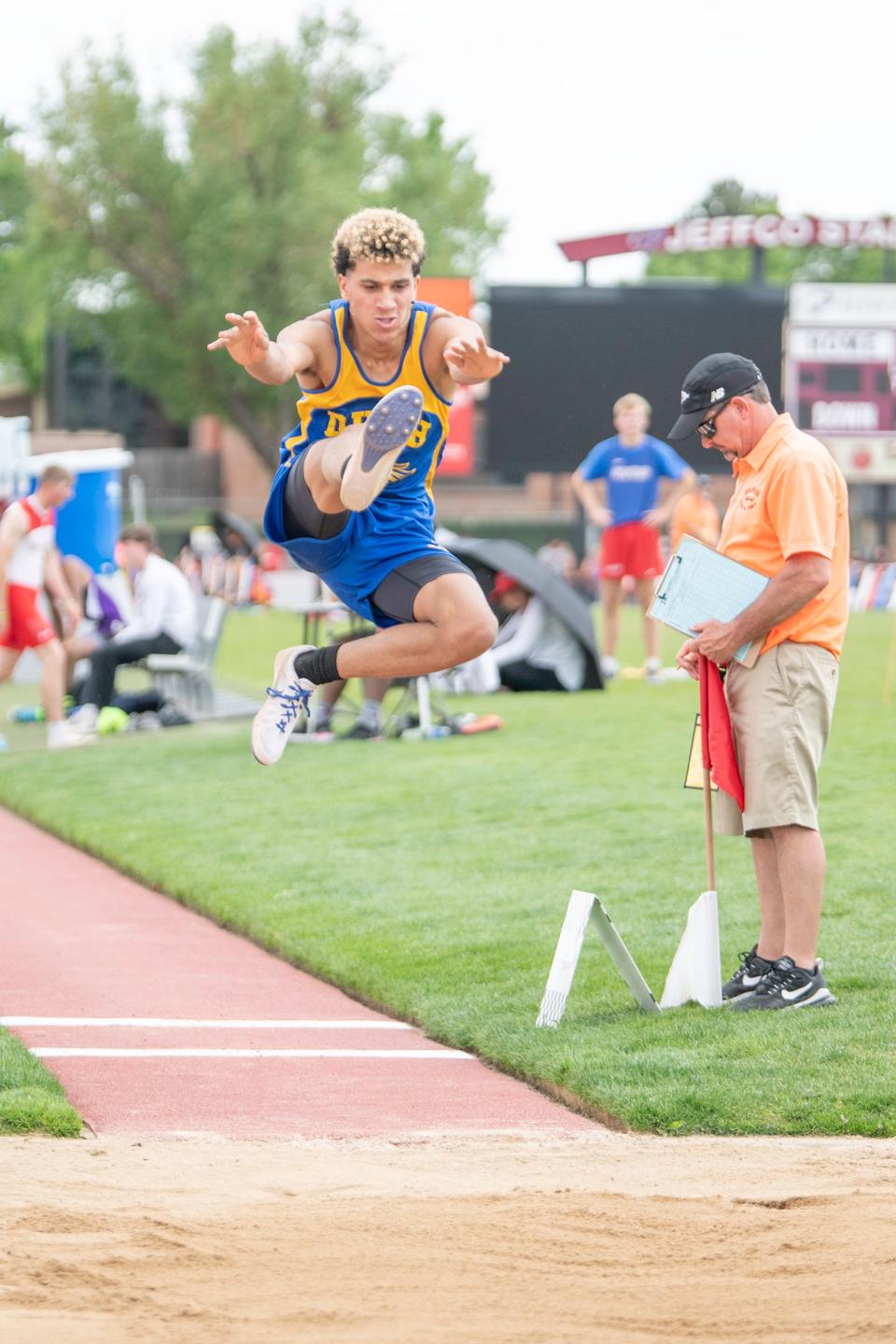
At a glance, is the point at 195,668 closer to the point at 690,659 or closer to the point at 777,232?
the point at 690,659

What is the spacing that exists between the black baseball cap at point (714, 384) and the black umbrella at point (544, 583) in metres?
9.80

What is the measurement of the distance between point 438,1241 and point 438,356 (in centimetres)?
318

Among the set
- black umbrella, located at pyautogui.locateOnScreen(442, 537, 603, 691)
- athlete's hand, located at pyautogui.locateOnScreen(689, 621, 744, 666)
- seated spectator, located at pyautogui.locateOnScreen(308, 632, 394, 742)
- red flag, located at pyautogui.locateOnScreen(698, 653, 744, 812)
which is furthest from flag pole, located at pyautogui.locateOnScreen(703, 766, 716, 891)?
black umbrella, located at pyautogui.locateOnScreen(442, 537, 603, 691)

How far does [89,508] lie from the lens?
20.9 metres

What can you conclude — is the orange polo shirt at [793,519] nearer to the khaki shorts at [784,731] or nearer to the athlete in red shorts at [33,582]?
the khaki shorts at [784,731]

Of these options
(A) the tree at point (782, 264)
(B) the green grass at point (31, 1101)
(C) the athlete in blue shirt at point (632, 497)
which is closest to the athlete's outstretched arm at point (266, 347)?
(B) the green grass at point (31, 1101)

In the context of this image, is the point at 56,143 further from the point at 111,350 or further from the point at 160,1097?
the point at 160,1097

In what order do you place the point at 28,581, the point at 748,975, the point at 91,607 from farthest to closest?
the point at 91,607, the point at 28,581, the point at 748,975

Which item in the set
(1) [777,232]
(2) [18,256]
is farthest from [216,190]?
(1) [777,232]

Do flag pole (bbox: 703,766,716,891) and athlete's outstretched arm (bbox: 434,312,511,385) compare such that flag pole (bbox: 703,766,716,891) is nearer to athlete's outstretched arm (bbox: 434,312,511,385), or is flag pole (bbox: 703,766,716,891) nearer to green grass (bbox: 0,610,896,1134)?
green grass (bbox: 0,610,896,1134)

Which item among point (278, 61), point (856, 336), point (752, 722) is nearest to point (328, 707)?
point (752, 722)

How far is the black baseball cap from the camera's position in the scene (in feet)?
20.4

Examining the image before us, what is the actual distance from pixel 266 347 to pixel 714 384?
158 centimetres

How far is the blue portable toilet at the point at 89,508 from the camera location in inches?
816
